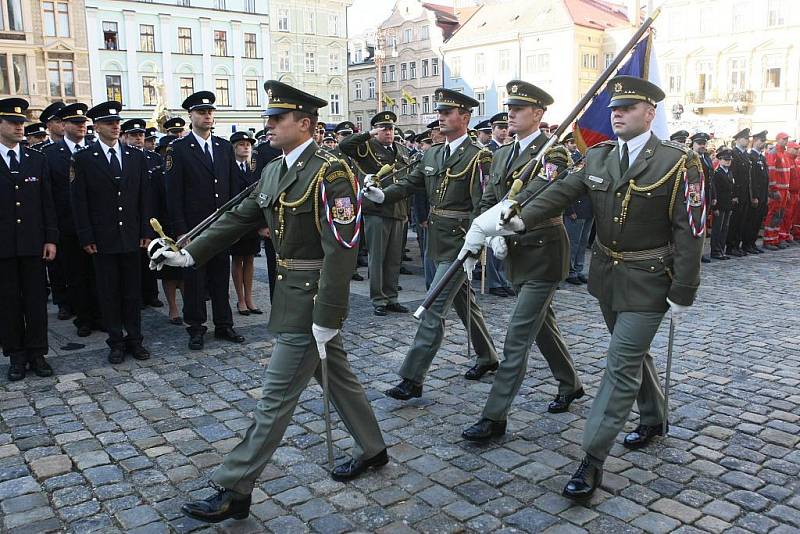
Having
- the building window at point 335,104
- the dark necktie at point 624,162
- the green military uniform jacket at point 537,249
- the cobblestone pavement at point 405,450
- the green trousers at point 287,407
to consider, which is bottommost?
the cobblestone pavement at point 405,450

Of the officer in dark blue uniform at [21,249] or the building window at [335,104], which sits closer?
the officer in dark blue uniform at [21,249]

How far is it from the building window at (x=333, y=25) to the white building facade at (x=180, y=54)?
23.8 ft

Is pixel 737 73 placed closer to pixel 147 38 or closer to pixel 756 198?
pixel 147 38

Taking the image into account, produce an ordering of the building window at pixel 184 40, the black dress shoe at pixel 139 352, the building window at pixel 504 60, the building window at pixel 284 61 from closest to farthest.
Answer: the black dress shoe at pixel 139 352, the building window at pixel 184 40, the building window at pixel 284 61, the building window at pixel 504 60

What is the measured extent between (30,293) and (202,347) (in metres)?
1.68

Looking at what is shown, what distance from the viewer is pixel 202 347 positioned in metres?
7.48

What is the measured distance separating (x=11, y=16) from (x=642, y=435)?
48.3 meters

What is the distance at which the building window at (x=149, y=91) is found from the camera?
161ft

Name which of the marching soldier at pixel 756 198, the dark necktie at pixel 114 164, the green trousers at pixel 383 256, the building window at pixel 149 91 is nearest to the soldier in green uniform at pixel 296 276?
the dark necktie at pixel 114 164

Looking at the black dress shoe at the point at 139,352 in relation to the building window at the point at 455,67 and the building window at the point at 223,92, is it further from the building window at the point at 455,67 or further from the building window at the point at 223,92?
the building window at the point at 455,67

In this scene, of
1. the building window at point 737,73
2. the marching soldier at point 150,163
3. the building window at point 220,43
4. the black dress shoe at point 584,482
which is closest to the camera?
the black dress shoe at point 584,482

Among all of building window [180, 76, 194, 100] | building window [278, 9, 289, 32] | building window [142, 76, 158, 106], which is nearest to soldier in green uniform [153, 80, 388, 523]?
building window [142, 76, 158, 106]

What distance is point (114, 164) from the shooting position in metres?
7.27

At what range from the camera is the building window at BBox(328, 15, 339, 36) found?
197 ft
